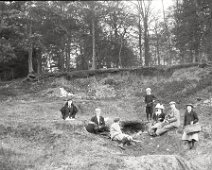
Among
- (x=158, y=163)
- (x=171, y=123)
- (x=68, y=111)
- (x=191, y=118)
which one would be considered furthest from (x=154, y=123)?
(x=158, y=163)

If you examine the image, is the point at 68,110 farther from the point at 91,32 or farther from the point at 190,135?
the point at 91,32

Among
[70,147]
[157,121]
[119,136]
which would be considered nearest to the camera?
[70,147]

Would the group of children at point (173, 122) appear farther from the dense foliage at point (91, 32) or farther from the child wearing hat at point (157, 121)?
the dense foliage at point (91, 32)

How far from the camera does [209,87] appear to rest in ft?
75.7

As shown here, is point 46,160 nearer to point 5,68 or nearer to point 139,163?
point 139,163

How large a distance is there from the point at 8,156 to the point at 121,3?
33341mm

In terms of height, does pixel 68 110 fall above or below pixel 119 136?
above

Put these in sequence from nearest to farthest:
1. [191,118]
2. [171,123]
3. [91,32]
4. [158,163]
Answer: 1. [158,163]
2. [191,118]
3. [171,123]
4. [91,32]

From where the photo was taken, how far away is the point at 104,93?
29.4 metres

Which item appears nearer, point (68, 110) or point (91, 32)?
point (68, 110)

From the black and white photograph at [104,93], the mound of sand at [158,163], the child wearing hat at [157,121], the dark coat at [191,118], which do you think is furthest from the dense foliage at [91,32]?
the mound of sand at [158,163]

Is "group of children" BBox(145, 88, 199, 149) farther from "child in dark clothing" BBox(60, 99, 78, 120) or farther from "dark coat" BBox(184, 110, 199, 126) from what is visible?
"child in dark clothing" BBox(60, 99, 78, 120)

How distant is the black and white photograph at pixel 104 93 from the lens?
40.6 ft

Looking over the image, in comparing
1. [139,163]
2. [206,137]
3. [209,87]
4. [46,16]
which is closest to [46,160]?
[139,163]
